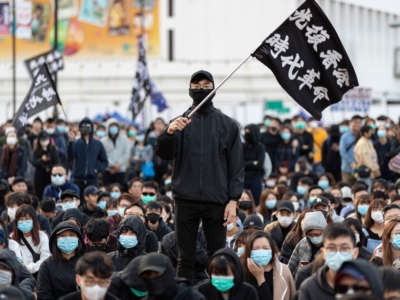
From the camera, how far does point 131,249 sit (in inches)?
398

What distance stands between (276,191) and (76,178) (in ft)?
12.1

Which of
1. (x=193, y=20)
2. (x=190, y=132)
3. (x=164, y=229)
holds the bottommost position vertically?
(x=164, y=229)

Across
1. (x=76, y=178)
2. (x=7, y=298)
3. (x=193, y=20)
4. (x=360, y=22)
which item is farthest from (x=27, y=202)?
(x=360, y=22)

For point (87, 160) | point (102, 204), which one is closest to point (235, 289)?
point (102, 204)

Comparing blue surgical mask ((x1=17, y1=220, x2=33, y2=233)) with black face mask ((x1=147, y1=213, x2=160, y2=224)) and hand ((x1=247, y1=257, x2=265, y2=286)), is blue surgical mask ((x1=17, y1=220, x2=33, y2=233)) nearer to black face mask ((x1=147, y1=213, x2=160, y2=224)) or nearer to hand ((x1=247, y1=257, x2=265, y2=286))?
black face mask ((x1=147, y1=213, x2=160, y2=224))

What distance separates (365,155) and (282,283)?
10313mm

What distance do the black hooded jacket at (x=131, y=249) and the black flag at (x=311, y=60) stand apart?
1925 mm

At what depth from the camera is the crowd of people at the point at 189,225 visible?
24.5 ft

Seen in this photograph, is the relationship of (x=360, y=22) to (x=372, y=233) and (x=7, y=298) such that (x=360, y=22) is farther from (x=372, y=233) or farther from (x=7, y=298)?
(x=7, y=298)

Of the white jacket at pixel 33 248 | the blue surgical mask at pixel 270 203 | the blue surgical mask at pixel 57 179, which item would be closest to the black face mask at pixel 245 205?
the blue surgical mask at pixel 270 203

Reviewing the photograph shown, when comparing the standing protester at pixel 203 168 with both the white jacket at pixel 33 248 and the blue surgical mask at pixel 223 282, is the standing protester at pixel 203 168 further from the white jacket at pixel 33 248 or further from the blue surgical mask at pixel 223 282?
the white jacket at pixel 33 248

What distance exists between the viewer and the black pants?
8633mm

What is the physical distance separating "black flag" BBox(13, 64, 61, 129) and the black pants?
1044 centimetres

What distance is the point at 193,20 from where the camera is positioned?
7288 centimetres
